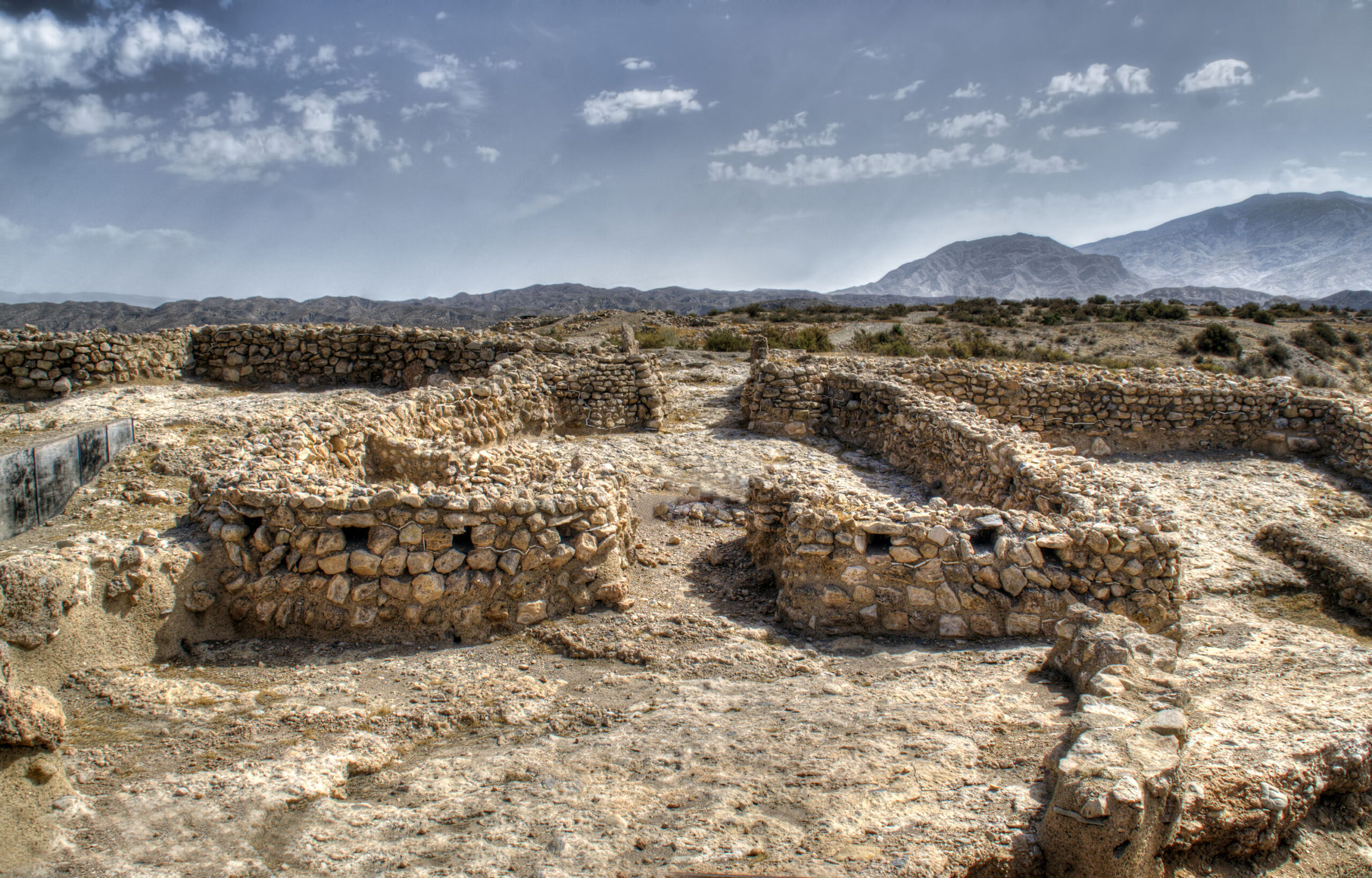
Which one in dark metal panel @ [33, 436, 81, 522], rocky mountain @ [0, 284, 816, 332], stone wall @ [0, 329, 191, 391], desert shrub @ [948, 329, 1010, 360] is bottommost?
dark metal panel @ [33, 436, 81, 522]

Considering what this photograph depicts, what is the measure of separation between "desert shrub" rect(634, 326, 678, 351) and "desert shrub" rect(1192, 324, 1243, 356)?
22456 millimetres

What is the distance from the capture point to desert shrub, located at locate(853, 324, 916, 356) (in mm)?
23484

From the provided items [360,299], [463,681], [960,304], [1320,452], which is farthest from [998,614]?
[360,299]

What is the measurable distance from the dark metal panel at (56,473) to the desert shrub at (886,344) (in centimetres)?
1873

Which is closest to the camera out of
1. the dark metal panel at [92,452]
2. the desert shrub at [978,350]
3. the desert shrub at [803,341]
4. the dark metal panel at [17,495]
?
the dark metal panel at [17,495]

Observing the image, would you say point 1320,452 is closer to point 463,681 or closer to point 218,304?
point 463,681

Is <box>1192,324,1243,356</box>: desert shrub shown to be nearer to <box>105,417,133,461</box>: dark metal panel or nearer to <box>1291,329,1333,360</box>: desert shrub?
<box>1291,329,1333,360</box>: desert shrub

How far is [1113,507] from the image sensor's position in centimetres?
596

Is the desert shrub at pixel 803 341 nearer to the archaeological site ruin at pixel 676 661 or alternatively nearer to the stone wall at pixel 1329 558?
the archaeological site ruin at pixel 676 661

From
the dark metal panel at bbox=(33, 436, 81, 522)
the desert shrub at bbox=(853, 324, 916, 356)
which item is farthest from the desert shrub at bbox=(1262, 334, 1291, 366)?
the dark metal panel at bbox=(33, 436, 81, 522)

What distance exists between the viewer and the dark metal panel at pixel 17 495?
602cm

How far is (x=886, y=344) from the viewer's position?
89.0 ft

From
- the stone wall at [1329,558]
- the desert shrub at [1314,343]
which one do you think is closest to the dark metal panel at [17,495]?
the stone wall at [1329,558]

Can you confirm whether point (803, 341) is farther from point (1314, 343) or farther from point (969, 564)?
point (1314, 343)
